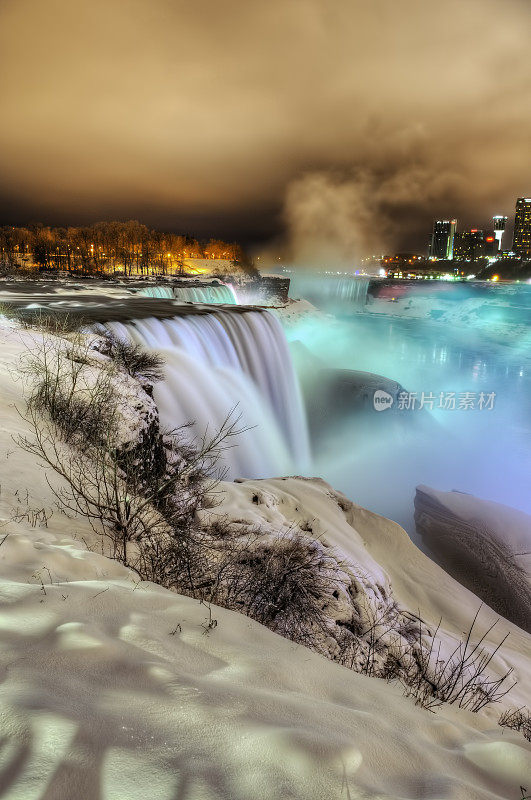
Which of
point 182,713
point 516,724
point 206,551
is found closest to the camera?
point 182,713

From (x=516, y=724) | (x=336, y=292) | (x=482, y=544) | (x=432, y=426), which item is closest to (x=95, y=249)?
(x=336, y=292)

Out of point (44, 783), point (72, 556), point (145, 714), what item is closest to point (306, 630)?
point (72, 556)

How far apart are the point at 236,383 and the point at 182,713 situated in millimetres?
14900

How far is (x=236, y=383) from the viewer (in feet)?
55.2

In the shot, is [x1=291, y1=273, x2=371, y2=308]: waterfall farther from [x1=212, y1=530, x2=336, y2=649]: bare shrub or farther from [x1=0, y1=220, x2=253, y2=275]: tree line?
[x1=212, y1=530, x2=336, y2=649]: bare shrub

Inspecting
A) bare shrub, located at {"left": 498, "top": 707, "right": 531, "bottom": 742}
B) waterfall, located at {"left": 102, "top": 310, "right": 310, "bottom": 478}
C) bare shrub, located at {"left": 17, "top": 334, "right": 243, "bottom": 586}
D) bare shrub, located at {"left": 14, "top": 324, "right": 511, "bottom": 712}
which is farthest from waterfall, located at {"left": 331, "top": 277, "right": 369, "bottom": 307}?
bare shrub, located at {"left": 498, "top": 707, "right": 531, "bottom": 742}

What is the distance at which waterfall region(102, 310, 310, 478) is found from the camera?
13.0 meters

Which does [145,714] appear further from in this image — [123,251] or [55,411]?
[123,251]

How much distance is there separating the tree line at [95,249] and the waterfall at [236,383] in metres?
48.5

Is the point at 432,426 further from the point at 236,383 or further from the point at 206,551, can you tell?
the point at 206,551

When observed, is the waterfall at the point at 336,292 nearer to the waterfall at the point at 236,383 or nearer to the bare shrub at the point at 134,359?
the waterfall at the point at 236,383

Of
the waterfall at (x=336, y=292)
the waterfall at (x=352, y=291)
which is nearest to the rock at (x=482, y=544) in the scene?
the waterfall at (x=336, y=292)

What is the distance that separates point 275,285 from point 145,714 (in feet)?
194

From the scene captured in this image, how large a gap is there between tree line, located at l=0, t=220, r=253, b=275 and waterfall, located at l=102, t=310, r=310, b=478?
48476mm
